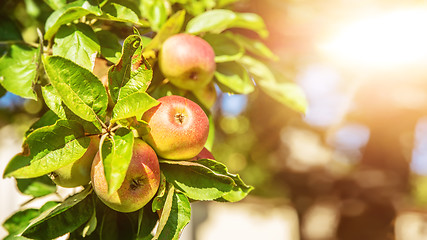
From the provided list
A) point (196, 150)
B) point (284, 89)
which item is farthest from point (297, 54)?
point (196, 150)

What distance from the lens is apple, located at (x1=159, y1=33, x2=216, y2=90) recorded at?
0.57m

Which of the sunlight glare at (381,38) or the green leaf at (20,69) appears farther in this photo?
the sunlight glare at (381,38)

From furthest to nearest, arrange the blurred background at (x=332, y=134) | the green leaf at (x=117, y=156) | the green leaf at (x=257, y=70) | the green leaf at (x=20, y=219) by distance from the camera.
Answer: the blurred background at (x=332, y=134) < the green leaf at (x=257, y=70) < the green leaf at (x=20, y=219) < the green leaf at (x=117, y=156)

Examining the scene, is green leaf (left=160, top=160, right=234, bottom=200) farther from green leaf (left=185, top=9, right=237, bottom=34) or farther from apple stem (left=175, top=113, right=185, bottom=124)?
green leaf (left=185, top=9, right=237, bottom=34)

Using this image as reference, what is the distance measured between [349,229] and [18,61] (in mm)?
2837

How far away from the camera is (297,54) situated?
1.59 m

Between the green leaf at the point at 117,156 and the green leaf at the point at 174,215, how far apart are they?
0.25 ft

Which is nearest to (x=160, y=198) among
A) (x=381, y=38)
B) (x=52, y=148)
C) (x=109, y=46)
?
(x=52, y=148)

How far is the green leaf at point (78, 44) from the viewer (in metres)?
0.50

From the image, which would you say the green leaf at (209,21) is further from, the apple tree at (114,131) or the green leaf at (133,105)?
the green leaf at (133,105)

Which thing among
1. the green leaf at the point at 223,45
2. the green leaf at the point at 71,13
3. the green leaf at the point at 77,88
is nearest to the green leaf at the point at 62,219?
the green leaf at the point at 77,88

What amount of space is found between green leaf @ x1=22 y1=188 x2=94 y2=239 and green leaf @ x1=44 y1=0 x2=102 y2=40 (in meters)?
0.22

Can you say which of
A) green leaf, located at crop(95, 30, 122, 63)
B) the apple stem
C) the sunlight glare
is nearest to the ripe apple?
the apple stem

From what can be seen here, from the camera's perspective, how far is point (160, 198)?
1.50 feet
